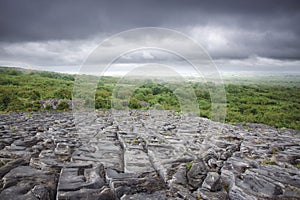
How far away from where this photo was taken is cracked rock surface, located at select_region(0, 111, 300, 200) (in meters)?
6.34

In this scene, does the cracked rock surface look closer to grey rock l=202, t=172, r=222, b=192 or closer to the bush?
grey rock l=202, t=172, r=222, b=192

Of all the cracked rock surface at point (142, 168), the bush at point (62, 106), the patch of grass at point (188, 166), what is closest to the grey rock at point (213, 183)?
the cracked rock surface at point (142, 168)

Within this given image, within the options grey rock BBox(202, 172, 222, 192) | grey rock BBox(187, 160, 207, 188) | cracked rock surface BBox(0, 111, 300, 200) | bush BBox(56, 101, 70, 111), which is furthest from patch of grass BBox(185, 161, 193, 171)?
bush BBox(56, 101, 70, 111)

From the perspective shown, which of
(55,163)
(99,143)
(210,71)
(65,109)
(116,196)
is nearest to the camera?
(116,196)

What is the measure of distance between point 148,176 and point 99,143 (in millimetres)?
4352

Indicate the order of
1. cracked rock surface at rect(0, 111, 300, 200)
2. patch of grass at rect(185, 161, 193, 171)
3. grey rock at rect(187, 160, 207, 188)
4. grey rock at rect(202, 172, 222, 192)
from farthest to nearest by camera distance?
patch of grass at rect(185, 161, 193, 171)
grey rock at rect(187, 160, 207, 188)
grey rock at rect(202, 172, 222, 192)
cracked rock surface at rect(0, 111, 300, 200)

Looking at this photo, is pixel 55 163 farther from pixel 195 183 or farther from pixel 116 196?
pixel 195 183

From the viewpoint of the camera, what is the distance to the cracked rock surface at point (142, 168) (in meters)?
6.34

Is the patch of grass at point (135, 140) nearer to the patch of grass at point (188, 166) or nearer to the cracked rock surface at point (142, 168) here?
the cracked rock surface at point (142, 168)

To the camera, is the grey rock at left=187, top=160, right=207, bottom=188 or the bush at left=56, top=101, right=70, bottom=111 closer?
the grey rock at left=187, top=160, right=207, bottom=188

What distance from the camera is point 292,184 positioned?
6703 mm

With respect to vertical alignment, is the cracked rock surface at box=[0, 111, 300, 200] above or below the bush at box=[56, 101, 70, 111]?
above

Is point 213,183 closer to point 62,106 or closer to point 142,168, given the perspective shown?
point 142,168

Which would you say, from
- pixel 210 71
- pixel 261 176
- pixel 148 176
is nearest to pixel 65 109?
pixel 210 71
